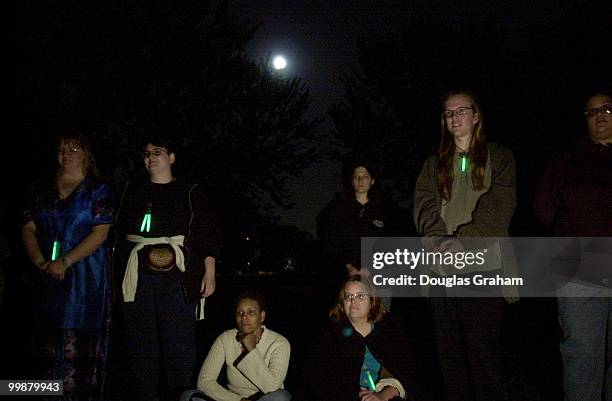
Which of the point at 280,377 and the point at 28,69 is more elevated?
the point at 28,69

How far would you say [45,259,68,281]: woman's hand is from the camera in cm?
391

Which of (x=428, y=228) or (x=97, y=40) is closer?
(x=428, y=228)

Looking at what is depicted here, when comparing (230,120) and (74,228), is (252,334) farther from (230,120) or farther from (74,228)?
(230,120)

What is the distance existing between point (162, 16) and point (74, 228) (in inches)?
443

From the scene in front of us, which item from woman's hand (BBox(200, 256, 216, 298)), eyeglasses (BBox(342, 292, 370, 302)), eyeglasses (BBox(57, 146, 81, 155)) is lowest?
eyeglasses (BBox(342, 292, 370, 302))

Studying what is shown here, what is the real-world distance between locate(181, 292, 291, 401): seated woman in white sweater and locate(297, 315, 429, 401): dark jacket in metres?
0.23

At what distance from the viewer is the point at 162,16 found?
46.6ft

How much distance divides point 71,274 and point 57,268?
125 millimetres

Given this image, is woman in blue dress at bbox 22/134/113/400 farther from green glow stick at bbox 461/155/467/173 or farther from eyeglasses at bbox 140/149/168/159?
green glow stick at bbox 461/155/467/173

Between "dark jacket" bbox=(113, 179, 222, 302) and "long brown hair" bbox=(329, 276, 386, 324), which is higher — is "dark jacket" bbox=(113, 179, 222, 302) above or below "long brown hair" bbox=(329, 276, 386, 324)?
above

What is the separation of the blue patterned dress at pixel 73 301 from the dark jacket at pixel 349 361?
1.39 meters

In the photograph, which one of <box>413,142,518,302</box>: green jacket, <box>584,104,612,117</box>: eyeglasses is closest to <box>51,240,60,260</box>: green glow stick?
<box>413,142,518,302</box>: green jacket

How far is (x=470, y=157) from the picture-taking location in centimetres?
334

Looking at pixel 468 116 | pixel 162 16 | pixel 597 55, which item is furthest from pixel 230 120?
pixel 468 116
